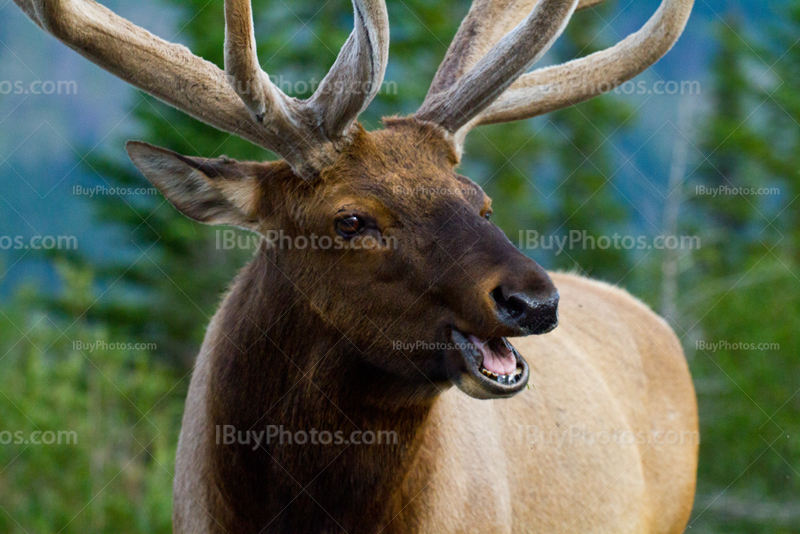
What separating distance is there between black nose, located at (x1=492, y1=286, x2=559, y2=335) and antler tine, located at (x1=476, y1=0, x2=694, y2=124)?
1.70m

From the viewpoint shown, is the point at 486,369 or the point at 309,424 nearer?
the point at 486,369

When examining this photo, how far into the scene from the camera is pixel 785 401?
14.5m

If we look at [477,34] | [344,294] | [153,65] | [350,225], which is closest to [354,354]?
[344,294]

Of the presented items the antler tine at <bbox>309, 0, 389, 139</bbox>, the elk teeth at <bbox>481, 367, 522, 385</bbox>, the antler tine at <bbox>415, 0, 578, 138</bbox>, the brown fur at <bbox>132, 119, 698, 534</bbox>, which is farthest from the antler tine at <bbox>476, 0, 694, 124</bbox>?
the elk teeth at <bbox>481, 367, 522, 385</bbox>

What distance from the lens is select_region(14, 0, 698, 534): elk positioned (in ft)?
11.8

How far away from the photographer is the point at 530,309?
329 centimetres

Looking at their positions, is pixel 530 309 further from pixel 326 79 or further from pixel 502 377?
pixel 326 79

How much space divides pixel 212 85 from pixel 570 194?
22775 millimetres

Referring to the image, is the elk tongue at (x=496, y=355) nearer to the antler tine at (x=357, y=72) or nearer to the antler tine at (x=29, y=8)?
the antler tine at (x=357, y=72)

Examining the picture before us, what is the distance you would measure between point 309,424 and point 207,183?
121 centimetres

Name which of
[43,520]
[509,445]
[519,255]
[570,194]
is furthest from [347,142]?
[570,194]

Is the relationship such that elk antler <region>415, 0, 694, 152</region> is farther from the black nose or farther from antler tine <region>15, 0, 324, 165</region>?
the black nose

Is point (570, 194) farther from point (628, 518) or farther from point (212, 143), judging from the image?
point (628, 518)

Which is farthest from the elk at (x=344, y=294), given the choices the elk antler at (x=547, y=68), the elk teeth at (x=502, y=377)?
the elk antler at (x=547, y=68)
